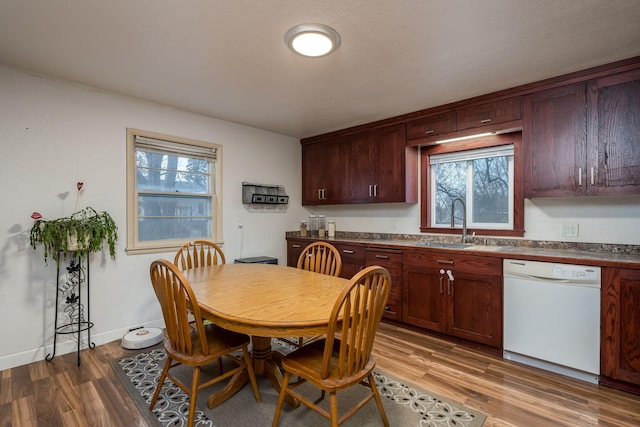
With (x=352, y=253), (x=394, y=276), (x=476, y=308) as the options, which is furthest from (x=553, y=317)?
(x=352, y=253)

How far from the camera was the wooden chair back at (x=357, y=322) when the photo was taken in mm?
1381

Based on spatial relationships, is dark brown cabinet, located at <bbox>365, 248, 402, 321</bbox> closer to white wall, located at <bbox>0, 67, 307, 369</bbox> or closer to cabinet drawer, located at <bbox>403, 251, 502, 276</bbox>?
cabinet drawer, located at <bbox>403, 251, 502, 276</bbox>

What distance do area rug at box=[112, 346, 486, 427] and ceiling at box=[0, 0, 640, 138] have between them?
2345 mm

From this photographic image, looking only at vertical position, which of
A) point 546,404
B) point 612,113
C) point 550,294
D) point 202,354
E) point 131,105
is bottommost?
point 546,404

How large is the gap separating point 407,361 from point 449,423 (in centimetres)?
75

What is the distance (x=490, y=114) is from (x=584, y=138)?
0.76m

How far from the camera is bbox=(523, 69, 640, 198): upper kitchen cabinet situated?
2.25 meters

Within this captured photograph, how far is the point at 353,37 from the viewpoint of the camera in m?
1.98

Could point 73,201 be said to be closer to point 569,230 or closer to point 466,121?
point 466,121

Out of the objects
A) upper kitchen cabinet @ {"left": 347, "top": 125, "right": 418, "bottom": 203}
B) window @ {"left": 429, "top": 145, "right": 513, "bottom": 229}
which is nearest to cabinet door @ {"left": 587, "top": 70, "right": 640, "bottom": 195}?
window @ {"left": 429, "top": 145, "right": 513, "bottom": 229}

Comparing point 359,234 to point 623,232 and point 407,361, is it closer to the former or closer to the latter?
point 407,361

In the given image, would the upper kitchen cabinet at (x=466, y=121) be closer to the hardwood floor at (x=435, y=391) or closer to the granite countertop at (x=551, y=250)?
the granite countertop at (x=551, y=250)

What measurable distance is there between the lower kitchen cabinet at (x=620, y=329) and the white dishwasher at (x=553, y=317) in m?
0.04

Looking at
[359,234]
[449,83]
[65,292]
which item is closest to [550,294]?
[449,83]
